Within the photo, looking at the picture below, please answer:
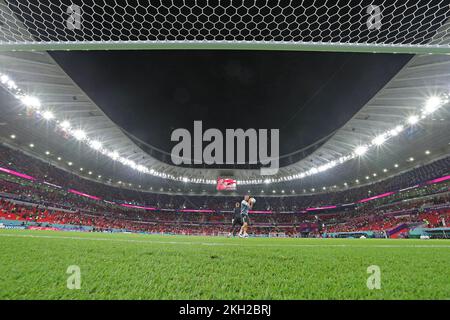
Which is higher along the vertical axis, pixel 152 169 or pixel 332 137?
pixel 332 137

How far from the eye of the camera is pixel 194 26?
3.82 m

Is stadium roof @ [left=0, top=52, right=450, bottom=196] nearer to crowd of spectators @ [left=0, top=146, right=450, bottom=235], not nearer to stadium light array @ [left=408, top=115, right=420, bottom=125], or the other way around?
stadium light array @ [left=408, top=115, right=420, bottom=125]

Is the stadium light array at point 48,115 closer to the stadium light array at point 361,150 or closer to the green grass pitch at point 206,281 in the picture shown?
the green grass pitch at point 206,281

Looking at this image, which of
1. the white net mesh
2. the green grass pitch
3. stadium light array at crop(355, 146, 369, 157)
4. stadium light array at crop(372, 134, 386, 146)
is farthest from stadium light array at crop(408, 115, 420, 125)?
the green grass pitch

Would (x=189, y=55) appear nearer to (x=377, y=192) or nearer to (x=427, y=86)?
(x=427, y=86)

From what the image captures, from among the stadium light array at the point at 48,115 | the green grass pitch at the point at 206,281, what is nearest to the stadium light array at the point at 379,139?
the green grass pitch at the point at 206,281

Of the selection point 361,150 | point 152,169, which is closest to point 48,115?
point 152,169

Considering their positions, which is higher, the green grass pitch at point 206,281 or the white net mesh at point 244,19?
the white net mesh at point 244,19

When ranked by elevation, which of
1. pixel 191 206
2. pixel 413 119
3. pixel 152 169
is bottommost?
pixel 191 206

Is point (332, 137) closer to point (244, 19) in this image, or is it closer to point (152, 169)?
point (152, 169)

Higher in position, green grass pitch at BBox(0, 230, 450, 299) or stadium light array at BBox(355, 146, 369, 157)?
stadium light array at BBox(355, 146, 369, 157)

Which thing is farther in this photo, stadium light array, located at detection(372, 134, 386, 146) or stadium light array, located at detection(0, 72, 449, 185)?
stadium light array, located at detection(372, 134, 386, 146)

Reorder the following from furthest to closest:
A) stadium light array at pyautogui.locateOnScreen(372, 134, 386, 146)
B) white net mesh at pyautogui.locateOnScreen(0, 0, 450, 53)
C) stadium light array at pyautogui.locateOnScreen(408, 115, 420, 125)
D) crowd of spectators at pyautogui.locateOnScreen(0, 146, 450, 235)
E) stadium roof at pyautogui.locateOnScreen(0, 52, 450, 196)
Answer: crowd of spectators at pyautogui.locateOnScreen(0, 146, 450, 235) → stadium light array at pyautogui.locateOnScreen(372, 134, 386, 146) → stadium light array at pyautogui.locateOnScreen(408, 115, 420, 125) → stadium roof at pyautogui.locateOnScreen(0, 52, 450, 196) → white net mesh at pyautogui.locateOnScreen(0, 0, 450, 53)

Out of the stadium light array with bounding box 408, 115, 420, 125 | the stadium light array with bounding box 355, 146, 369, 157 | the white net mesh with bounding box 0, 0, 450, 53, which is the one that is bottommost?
the white net mesh with bounding box 0, 0, 450, 53
